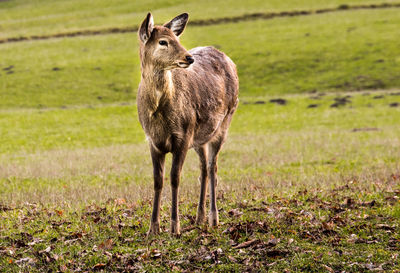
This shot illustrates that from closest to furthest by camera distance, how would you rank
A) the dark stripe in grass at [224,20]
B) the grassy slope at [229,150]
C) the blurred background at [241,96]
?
the grassy slope at [229,150]
the blurred background at [241,96]
the dark stripe in grass at [224,20]

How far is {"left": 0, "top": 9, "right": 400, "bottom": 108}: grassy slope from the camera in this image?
4944cm

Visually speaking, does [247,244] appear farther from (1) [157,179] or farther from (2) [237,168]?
(2) [237,168]

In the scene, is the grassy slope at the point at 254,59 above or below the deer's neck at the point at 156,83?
below

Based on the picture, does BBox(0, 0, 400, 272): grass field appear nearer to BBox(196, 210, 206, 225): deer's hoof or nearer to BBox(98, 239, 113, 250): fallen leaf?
BBox(98, 239, 113, 250): fallen leaf

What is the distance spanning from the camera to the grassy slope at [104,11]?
3123 inches

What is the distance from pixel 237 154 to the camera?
2552cm

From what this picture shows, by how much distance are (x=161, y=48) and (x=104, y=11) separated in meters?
89.0

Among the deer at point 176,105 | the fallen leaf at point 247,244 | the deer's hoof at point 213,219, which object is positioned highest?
the deer at point 176,105

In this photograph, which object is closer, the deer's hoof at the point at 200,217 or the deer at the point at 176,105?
the deer at the point at 176,105

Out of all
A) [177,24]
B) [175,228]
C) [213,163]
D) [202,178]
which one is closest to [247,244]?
Result: [175,228]

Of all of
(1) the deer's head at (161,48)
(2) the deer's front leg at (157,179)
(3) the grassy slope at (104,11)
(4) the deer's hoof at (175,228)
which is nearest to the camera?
(1) the deer's head at (161,48)

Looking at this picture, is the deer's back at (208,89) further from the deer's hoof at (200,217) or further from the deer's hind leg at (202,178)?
the deer's hoof at (200,217)

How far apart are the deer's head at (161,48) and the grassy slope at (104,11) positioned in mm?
67028

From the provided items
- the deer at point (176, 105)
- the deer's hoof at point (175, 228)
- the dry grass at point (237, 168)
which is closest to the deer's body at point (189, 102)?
the deer at point (176, 105)
